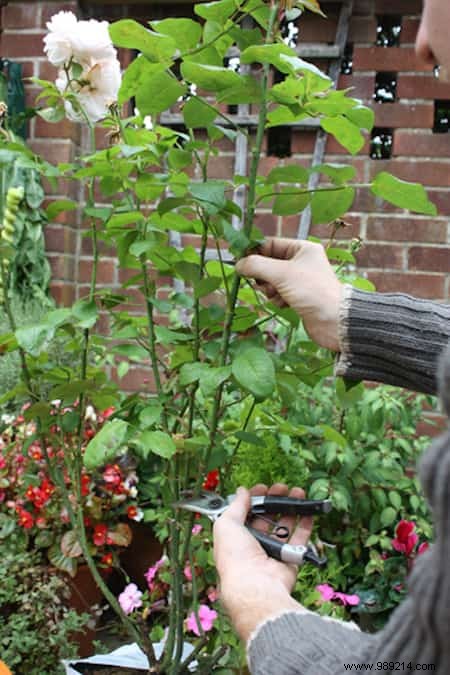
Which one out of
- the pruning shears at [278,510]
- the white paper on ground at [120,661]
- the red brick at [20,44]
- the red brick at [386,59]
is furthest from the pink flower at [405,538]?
the red brick at [20,44]

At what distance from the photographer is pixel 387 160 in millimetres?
2346

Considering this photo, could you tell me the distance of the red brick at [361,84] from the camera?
2.35 meters

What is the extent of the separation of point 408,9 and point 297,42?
355 mm

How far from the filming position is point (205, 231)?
1.03m

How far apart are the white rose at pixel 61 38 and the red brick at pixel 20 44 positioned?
1.53 m

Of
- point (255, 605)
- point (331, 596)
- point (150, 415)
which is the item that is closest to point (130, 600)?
point (331, 596)

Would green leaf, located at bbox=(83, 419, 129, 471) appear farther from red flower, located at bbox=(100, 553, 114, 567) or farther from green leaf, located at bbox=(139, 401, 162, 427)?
red flower, located at bbox=(100, 553, 114, 567)

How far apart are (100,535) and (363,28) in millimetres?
1721

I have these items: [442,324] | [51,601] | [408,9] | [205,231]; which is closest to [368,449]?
[51,601]

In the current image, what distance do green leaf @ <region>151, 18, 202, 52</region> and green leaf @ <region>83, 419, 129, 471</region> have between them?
485mm

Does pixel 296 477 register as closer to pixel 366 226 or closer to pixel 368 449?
pixel 368 449

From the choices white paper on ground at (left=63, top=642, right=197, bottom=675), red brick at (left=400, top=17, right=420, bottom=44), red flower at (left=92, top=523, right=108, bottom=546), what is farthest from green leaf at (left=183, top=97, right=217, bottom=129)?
red brick at (left=400, top=17, right=420, bottom=44)

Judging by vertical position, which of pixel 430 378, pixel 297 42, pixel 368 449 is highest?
pixel 297 42

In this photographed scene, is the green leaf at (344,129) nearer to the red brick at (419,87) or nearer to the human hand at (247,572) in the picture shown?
the human hand at (247,572)
